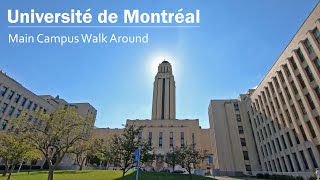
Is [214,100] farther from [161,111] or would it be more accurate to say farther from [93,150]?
[93,150]

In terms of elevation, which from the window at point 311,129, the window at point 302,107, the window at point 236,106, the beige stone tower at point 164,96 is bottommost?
the window at point 311,129

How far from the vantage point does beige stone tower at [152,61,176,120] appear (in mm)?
105688

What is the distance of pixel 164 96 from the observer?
110 metres

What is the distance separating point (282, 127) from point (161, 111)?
68.9m

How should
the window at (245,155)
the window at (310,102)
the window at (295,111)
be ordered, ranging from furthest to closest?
the window at (245,155) → the window at (295,111) → the window at (310,102)

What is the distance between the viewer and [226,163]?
59.6 metres

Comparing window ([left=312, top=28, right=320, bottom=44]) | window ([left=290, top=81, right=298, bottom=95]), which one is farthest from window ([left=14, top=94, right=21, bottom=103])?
window ([left=312, top=28, right=320, bottom=44])

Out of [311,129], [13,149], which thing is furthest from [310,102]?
[13,149]

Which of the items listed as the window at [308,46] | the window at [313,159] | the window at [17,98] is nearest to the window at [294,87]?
the window at [308,46]

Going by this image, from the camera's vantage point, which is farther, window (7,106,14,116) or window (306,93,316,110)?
window (7,106,14,116)

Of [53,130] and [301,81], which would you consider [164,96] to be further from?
[53,130]

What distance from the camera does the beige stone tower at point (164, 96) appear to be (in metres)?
106

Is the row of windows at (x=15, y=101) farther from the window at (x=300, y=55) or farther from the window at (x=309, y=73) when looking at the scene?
the window at (x=309, y=73)

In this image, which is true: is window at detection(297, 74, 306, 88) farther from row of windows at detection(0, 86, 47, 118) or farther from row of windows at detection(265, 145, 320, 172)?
row of windows at detection(0, 86, 47, 118)
